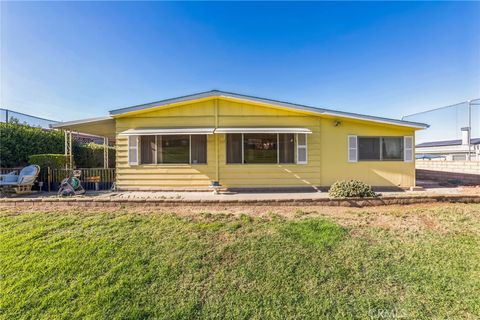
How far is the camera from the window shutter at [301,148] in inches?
382

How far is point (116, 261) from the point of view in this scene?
407 cm

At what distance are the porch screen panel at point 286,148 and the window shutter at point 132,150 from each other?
22.3 feet

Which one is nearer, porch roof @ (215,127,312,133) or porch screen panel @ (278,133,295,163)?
porch roof @ (215,127,312,133)

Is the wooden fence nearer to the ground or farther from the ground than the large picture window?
nearer to the ground

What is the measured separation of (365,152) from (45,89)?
19025mm

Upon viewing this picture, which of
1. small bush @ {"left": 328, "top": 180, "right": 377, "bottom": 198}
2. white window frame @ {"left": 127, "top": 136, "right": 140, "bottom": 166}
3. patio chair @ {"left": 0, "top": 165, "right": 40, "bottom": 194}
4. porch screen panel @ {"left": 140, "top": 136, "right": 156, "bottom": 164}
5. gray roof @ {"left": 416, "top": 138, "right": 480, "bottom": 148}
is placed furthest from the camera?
gray roof @ {"left": 416, "top": 138, "right": 480, "bottom": 148}

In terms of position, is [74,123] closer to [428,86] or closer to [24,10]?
[24,10]

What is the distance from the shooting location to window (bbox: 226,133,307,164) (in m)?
9.81

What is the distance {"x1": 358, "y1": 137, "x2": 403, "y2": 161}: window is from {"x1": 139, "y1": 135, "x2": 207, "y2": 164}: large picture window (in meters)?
7.60

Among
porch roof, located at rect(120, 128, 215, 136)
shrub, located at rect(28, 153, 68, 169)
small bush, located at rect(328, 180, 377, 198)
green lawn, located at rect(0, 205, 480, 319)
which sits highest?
porch roof, located at rect(120, 128, 215, 136)

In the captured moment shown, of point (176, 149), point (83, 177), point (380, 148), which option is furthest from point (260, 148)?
point (83, 177)

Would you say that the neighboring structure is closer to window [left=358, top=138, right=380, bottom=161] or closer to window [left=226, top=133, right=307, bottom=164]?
window [left=358, top=138, right=380, bottom=161]

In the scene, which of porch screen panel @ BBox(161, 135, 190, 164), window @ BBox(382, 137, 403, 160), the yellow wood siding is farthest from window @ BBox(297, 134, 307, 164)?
porch screen panel @ BBox(161, 135, 190, 164)

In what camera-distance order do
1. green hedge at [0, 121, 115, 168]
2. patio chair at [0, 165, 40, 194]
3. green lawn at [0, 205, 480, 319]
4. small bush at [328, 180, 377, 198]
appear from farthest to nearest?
green hedge at [0, 121, 115, 168] → patio chair at [0, 165, 40, 194] → small bush at [328, 180, 377, 198] → green lawn at [0, 205, 480, 319]
